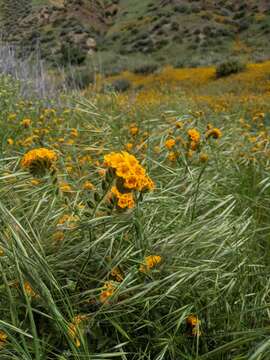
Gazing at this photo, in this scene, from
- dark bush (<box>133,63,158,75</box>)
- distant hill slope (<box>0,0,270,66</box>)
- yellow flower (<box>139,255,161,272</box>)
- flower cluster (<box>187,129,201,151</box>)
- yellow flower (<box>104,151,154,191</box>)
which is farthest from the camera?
distant hill slope (<box>0,0,270,66</box>)

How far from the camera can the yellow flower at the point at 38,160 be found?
4.80ft

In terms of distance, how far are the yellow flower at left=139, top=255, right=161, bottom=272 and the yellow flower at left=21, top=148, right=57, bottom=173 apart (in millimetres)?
473

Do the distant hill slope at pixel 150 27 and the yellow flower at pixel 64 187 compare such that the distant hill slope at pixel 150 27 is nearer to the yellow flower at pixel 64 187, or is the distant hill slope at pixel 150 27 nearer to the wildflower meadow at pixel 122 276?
the yellow flower at pixel 64 187

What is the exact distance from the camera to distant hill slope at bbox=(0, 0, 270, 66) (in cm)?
2234

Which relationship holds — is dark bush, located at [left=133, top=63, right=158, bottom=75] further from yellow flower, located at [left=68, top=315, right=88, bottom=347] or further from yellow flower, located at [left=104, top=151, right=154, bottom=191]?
yellow flower, located at [left=68, top=315, right=88, bottom=347]

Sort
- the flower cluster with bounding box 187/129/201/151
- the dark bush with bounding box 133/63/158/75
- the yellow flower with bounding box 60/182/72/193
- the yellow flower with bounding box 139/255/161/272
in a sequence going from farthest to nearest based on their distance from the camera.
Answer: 1. the dark bush with bounding box 133/63/158/75
2. the flower cluster with bounding box 187/129/201/151
3. the yellow flower with bounding box 60/182/72/193
4. the yellow flower with bounding box 139/255/161/272

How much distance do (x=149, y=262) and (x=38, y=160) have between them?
512 mm

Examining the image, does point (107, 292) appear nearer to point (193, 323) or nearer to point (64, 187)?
point (193, 323)

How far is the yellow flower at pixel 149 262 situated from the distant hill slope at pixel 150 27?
17.3 meters

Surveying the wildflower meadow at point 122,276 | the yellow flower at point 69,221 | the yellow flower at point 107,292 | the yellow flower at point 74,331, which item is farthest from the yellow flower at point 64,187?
the yellow flower at point 74,331

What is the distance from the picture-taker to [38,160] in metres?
1.49

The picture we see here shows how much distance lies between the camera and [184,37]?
2481 centimetres

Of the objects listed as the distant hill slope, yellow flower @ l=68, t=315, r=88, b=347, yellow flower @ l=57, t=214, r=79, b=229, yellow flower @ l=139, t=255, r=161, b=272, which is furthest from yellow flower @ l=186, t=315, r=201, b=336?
the distant hill slope

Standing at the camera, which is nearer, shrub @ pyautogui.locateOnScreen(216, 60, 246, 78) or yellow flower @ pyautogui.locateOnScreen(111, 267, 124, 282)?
yellow flower @ pyautogui.locateOnScreen(111, 267, 124, 282)
